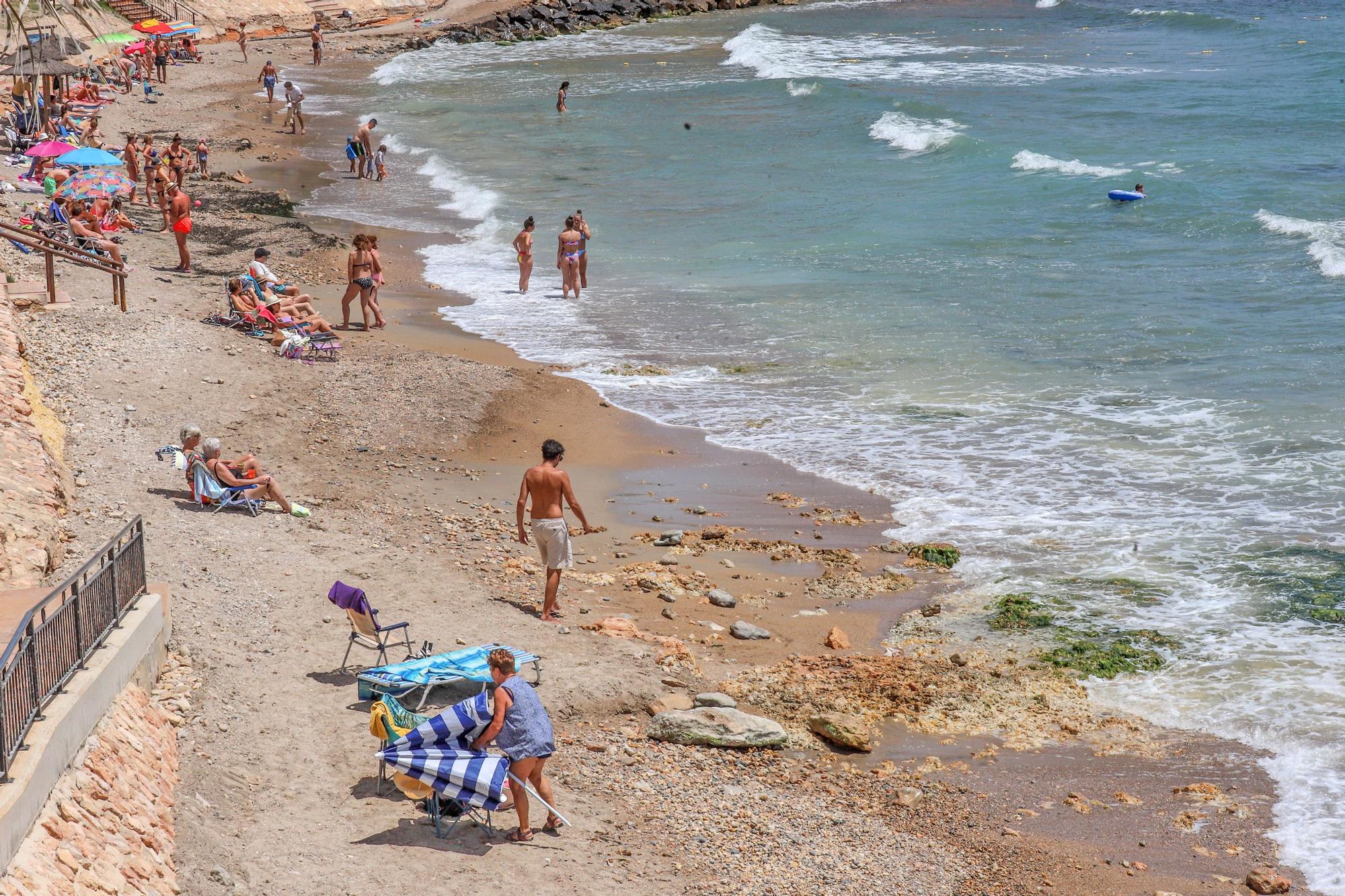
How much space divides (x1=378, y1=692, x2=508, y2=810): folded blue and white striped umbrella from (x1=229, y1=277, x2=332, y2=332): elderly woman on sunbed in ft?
36.3

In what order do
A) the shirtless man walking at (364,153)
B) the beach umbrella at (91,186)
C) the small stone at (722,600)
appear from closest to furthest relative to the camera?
the small stone at (722,600) → the beach umbrella at (91,186) → the shirtless man walking at (364,153)

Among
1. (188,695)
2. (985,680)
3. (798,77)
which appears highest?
(798,77)

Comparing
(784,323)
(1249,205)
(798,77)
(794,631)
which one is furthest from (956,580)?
(798,77)

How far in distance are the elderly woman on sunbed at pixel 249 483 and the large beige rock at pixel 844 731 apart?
205 inches

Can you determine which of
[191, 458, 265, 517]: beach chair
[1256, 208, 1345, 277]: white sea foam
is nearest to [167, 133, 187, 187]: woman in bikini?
[191, 458, 265, 517]: beach chair

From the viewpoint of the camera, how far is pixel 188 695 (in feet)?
26.8

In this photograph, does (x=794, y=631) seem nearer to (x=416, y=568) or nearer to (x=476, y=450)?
(x=416, y=568)

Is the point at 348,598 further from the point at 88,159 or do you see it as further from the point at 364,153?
the point at 364,153

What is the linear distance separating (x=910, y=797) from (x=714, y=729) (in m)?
1.36

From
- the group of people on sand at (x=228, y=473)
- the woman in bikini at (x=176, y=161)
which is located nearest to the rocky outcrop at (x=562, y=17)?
the woman in bikini at (x=176, y=161)

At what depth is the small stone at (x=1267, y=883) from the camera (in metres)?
7.80

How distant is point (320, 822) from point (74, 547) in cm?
356

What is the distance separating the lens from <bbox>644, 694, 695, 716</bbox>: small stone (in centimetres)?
929

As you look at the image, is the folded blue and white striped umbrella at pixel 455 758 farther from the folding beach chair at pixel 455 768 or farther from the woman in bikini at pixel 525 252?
the woman in bikini at pixel 525 252
